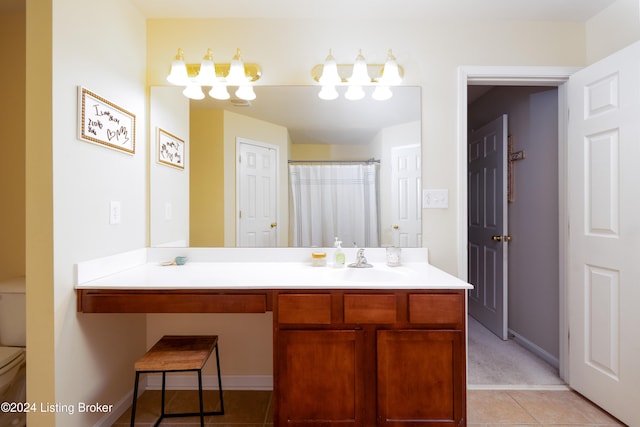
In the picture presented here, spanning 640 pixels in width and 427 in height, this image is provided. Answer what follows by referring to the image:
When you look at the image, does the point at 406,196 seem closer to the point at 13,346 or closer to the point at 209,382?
the point at 209,382

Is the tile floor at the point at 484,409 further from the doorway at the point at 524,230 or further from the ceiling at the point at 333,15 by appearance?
the ceiling at the point at 333,15

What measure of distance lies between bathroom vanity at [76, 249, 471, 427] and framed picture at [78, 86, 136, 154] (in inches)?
28.8

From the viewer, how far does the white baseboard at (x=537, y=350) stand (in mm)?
2264

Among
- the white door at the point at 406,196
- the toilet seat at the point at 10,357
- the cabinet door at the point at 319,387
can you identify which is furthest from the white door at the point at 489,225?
the toilet seat at the point at 10,357

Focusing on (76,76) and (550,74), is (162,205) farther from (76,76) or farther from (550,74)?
(550,74)

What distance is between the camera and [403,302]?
4.68ft

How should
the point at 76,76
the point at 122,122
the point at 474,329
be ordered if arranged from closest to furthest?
the point at 76,76
the point at 122,122
the point at 474,329

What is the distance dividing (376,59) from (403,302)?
1.53 m

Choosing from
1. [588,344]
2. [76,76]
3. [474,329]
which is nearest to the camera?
[76,76]

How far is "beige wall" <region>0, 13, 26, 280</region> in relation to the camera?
1.85 m

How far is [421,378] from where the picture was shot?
4.65 ft

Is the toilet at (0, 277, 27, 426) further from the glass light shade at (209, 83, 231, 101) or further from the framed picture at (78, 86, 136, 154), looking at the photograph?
the glass light shade at (209, 83, 231, 101)

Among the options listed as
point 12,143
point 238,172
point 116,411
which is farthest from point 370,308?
point 12,143

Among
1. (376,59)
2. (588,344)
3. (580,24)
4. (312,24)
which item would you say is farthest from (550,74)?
(588,344)
